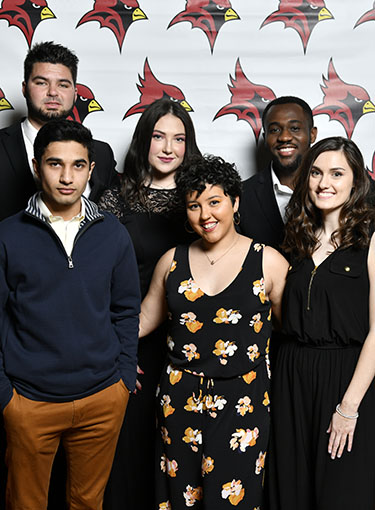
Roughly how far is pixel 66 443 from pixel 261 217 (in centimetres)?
117

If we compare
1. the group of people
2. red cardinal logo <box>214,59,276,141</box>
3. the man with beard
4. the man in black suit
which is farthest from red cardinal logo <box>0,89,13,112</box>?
the man with beard

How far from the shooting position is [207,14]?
107 inches

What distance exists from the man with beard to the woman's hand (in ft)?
2.73

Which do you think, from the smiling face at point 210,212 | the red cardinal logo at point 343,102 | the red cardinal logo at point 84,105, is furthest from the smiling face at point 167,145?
the red cardinal logo at point 343,102

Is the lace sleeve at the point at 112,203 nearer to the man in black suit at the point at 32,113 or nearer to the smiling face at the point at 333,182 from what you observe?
the man in black suit at the point at 32,113

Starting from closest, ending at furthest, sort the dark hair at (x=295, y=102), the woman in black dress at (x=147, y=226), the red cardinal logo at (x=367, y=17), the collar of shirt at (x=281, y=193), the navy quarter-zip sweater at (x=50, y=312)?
the navy quarter-zip sweater at (x=50, y=312)
the woman in black dress at (x=147, y=226)
the collar of shirt at (x=281, y=193)
the dark hair at (x=295, y=102)
the red cardinal logo at (x=367, y=17)

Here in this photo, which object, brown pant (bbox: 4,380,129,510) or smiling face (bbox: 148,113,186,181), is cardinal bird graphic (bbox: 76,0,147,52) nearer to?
smiling face (bbox: 148,113,186,181)

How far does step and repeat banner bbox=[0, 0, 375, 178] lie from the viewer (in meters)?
2.71

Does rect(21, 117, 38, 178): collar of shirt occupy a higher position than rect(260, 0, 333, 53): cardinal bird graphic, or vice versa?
rect(260, 0, 333, 53): cardinal bird graphic

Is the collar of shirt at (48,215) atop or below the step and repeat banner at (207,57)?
below

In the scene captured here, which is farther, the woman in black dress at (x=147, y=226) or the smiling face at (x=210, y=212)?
the woman in black dress at (x=147, y=226)

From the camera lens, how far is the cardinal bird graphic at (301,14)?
107 inches

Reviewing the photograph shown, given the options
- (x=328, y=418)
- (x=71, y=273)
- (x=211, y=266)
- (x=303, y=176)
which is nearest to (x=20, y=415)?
(x=71, y=273)

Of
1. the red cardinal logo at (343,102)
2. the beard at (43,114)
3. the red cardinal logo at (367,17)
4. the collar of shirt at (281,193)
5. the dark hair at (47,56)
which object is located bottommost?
the collar of shirt at (281,193)
